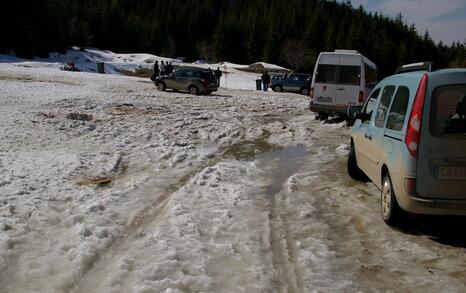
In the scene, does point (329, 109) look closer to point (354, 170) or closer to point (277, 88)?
point (354, 170)

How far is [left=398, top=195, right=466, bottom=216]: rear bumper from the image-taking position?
4.88m

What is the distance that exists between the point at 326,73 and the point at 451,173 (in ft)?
39.6

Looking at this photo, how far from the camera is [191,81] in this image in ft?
92.0

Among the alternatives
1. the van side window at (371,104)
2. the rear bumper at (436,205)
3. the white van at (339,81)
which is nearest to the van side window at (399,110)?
the rear bumper at (436,205)

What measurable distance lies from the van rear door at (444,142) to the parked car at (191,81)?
76.5 ft

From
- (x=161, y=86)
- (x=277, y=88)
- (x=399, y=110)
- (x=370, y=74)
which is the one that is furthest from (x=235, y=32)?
(x=399, y=110)

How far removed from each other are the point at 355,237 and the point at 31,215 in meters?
3.78

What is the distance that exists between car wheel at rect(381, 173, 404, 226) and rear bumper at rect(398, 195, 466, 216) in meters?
0.40

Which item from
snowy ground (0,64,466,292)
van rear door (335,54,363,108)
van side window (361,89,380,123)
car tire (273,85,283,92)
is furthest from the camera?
car tire (273,85,283,92)

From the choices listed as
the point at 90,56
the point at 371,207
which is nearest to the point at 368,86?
the point at 371,207

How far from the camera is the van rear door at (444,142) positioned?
4.85 metres

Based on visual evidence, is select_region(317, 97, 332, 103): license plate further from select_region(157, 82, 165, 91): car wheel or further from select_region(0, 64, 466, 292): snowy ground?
select_region(157, 82, 165, 91): car wheel

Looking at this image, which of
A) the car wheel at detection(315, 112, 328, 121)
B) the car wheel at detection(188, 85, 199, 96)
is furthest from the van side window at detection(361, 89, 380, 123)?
the car wheel at detection(188, 85, 199, 96)

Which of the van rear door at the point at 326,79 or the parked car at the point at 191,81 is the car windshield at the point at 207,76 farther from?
the van rear door at the point at 326,79
